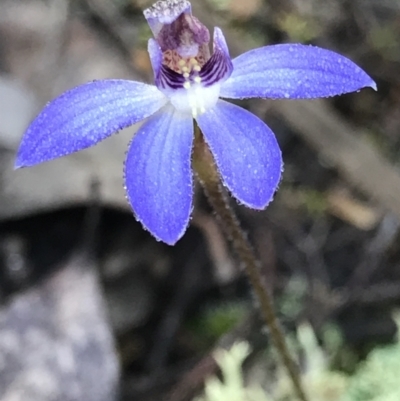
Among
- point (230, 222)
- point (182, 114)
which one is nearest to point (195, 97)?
point (182, 114)

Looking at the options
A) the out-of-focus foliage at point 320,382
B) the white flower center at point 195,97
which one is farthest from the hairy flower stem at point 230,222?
the out-of-focus foliage at point 320,382

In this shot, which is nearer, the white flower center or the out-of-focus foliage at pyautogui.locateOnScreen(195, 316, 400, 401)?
the white flower center

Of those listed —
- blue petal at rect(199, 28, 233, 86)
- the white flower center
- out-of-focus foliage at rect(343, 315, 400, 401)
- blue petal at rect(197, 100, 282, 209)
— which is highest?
blue petal at rect(199, 28, 233, 86)

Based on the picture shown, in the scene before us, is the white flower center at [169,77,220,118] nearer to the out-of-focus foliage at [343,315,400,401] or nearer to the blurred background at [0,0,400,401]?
the blurred background at [0,0,400,401]

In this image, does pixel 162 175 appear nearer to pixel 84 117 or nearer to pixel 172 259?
pixel 84 117

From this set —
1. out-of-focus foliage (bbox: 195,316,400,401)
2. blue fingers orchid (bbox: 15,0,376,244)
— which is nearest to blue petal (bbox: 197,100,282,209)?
blue fingers orchid (bbox: 15,0,376,244)

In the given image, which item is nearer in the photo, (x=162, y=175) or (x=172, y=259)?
(x=162, y=175)

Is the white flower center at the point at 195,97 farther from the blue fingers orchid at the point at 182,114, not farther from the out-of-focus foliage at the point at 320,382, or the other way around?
the out-of-focus foliage at the point at 320,382
